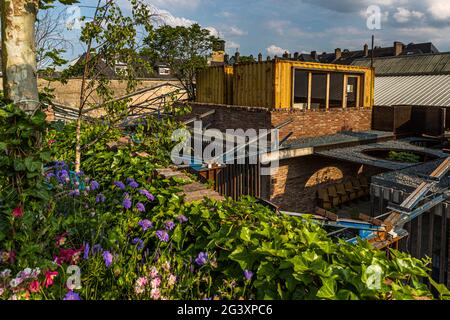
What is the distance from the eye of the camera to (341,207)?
605 inches

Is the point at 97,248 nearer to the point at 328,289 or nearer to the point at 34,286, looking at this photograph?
the point at 34,286

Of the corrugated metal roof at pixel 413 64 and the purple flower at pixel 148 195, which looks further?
Result: the corrugated metal roof at pixel 413 64

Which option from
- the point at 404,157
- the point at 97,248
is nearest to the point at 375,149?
the point at 404,157

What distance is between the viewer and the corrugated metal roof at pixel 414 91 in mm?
20522

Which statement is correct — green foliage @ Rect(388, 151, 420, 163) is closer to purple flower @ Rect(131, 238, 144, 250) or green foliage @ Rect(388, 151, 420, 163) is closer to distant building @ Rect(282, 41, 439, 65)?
purple flower @ Rect(131, 238, 144, 250)

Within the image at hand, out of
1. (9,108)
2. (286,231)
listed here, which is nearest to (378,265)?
(286,231)

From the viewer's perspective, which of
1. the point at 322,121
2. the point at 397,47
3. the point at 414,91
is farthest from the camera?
the point at 397,47

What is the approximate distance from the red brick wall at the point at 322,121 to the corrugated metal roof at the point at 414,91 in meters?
4.54

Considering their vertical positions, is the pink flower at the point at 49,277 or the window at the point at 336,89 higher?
the window at the point at 336,89

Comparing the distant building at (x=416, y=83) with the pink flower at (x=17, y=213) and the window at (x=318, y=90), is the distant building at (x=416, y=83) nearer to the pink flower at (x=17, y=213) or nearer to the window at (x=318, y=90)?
the window at (x=318, y=90)

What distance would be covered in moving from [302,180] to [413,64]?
22.9 metres

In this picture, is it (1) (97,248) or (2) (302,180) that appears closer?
(1) (97,248)

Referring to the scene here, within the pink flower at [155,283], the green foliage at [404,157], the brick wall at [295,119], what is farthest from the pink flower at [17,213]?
the green foliage at [404,157]

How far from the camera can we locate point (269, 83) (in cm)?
1470
